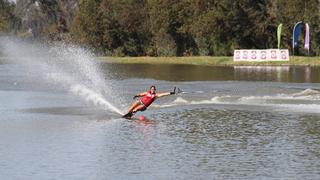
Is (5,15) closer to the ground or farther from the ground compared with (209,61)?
farther from the ground

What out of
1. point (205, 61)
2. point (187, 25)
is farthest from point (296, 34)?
point (187, 25)

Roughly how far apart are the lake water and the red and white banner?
1394 inches

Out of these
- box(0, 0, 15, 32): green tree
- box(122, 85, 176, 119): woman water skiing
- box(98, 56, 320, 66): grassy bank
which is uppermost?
box(0, 0, 15, 32): green tree

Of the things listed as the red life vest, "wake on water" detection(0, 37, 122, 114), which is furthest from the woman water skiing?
"wake on water" detection(0, 37, 122, 114)

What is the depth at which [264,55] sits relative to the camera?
277 ft

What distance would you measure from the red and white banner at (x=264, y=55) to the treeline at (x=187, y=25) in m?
11.0

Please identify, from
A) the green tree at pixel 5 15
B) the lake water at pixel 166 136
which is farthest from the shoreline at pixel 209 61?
the green tree at pixel 5 15

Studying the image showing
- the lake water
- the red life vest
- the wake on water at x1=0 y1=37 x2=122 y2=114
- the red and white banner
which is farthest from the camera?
the red and white banner

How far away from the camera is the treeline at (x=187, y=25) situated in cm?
9788

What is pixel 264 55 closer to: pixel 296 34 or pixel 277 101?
pixel 296 34

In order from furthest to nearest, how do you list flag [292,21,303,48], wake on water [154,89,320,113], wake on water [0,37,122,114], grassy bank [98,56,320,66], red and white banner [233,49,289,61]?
flag [292,21,303,48], red and white banner [233,49,289,61], grassy bank [98,56,320,66], wake on water [0,37,122,114], wake on water [154,89,320,113]

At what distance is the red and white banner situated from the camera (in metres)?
83.5

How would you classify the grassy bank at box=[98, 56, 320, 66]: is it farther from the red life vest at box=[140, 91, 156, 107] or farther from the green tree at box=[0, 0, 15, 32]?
the red life vest at box=[140, 91, 156, 107]

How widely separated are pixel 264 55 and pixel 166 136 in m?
58.6
